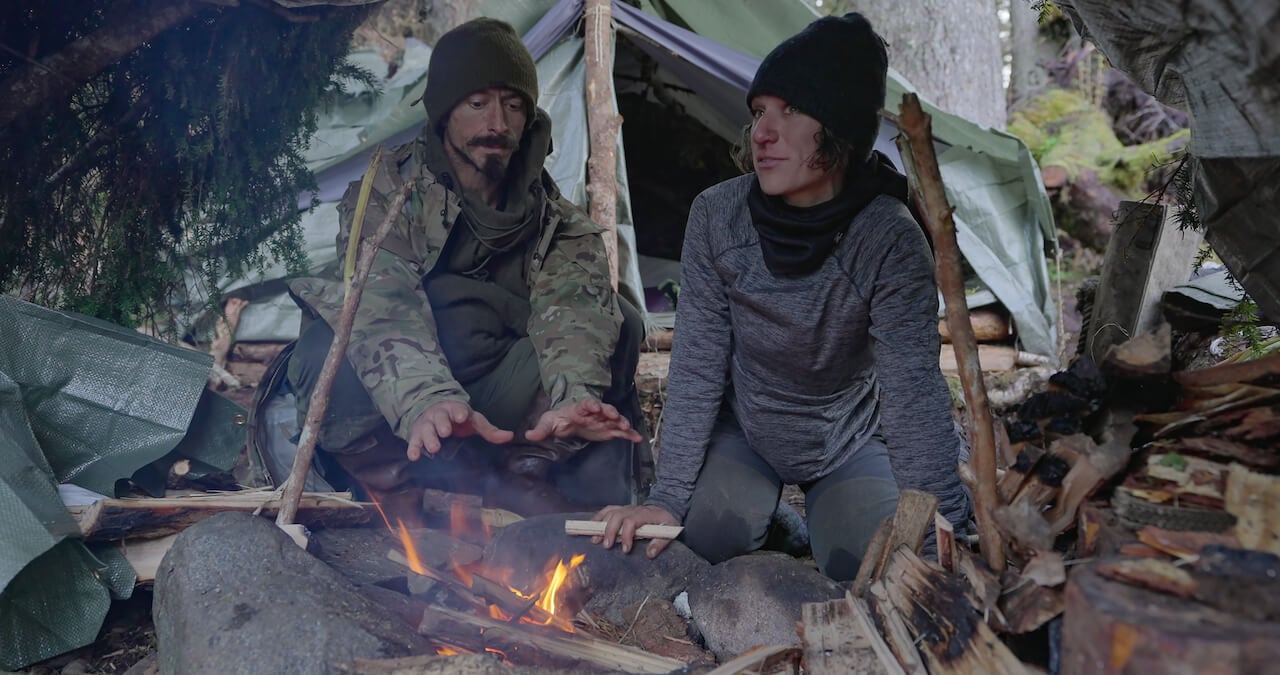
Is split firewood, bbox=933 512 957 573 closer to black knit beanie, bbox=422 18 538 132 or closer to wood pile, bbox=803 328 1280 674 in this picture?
wood pile, bbox=803 328 1280 674

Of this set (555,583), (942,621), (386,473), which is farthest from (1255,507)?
(386,473)

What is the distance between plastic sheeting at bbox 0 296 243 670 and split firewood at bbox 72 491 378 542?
7 cm

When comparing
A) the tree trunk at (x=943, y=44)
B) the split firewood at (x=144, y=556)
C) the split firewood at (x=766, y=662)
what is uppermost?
the tree trunk at (x=943, y=44)

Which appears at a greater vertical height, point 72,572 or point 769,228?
point 769,228

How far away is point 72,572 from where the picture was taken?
2.50 meters

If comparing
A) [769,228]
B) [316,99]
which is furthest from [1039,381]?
[316,99]

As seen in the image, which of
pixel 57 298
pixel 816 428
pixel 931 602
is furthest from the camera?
pixel 57 298

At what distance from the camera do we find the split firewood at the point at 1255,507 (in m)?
1.19

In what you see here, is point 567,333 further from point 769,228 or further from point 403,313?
point 769,228

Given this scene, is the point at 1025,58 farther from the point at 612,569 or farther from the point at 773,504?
the point at 612,569

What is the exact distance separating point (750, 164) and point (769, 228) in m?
0.31

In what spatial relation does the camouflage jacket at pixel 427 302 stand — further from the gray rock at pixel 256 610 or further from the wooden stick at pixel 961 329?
the wooden stick at pixel 961 329

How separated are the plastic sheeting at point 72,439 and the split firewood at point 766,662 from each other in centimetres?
187

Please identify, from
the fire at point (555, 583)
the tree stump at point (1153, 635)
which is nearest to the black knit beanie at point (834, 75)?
the fire at point (555, 583)
